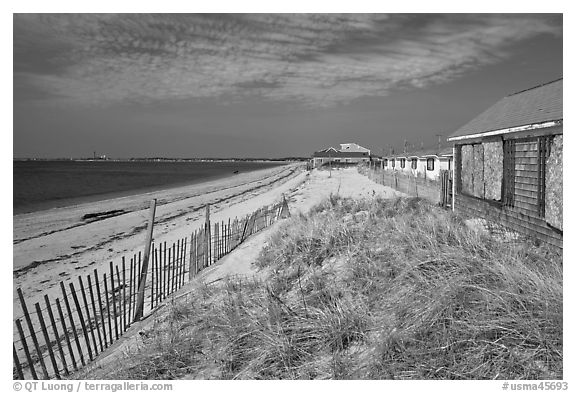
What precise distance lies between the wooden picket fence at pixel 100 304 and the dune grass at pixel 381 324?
66 centimetres

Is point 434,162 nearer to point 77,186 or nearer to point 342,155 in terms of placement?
point 77,186

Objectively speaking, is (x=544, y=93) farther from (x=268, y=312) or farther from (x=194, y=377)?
(x=194, y=377)

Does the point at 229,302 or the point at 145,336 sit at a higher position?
the point at 229,302

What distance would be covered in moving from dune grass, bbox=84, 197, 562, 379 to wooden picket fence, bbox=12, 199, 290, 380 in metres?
0.66

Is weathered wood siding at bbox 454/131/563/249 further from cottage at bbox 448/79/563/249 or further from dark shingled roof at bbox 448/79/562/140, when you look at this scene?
dark shingled roof at bbox 448/79/562/140

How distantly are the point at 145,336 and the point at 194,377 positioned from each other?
124cm

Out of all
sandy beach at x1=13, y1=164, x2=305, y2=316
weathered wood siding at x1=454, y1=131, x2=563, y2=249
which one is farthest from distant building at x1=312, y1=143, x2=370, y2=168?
weathered wood siding at x1=454, y1=131, x2=563, y2=249

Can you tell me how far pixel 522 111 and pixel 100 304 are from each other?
36.0 ft

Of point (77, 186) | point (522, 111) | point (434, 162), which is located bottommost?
point (77, 186)

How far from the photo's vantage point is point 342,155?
282 feet

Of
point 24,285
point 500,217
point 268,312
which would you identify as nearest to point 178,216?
point 24,285

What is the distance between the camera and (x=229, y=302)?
516cm

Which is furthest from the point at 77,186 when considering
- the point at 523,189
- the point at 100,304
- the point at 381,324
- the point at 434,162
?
the point at 381,324

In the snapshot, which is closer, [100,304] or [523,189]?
[100,304]
